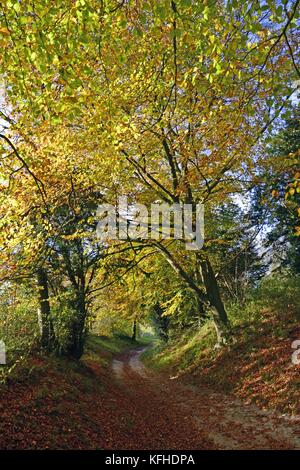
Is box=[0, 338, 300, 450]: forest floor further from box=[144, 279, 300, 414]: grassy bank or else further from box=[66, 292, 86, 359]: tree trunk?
box=[66, 292, 86, 359]: tree trunk

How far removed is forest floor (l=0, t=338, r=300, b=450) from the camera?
284 inches

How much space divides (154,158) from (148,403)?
910 cm

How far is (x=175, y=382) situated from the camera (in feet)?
52.4

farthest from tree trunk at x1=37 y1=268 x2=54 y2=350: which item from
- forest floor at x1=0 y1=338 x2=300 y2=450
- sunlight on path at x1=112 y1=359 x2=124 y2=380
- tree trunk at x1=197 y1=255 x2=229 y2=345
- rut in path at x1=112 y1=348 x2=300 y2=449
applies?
tree trunk at x1=197 y1=255 x2=229 y2=345

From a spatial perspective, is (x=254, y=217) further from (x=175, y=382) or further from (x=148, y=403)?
(x=148, y=403)

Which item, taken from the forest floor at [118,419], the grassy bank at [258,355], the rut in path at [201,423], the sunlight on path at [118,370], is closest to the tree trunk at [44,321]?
the forest floor at [118,419]

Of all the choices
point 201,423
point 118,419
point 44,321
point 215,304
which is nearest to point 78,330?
point 44,321

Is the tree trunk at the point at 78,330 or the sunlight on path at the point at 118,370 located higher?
the tree trunk at the point at 78,330

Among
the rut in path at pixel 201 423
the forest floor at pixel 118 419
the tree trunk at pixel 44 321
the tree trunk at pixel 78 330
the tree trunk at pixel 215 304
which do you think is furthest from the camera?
the tree trunk at pixel 215 304

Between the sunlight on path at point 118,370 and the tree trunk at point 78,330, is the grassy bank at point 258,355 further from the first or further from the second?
the tree trunk at point 78,330

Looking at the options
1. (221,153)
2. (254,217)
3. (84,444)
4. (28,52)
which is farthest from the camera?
(254,217)

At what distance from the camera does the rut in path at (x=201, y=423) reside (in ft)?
26.0

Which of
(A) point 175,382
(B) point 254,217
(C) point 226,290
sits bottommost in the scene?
(A) point 175,382
